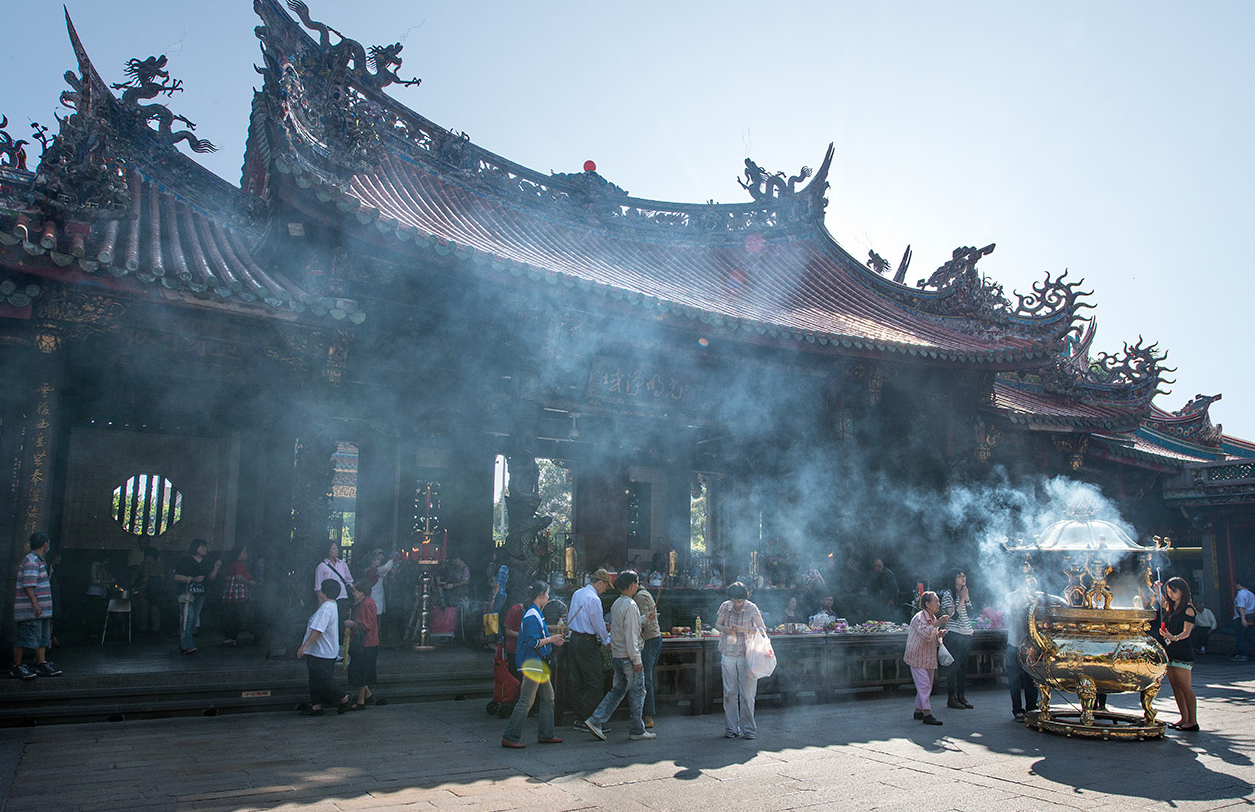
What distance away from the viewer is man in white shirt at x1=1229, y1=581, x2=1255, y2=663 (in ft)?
46.7

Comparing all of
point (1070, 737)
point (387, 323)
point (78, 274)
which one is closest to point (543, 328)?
point (387, 323)

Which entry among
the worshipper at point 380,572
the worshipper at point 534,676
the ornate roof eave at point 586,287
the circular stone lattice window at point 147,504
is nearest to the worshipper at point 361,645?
the worshipper at point 380,572

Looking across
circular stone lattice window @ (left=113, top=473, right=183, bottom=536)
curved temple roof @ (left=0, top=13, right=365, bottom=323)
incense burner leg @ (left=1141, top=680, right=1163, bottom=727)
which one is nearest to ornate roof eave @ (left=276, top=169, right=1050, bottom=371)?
curved temple roof @ (left=0, top=13, right=365, bottom=323)

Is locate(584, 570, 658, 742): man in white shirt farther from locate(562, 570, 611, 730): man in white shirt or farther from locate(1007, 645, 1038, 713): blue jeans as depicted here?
locate(1007, 645, 1038, 713): blue jeans

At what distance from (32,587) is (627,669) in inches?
198

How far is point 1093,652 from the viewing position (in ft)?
20.7

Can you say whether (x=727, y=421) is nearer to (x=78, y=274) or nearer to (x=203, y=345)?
(x=203, y=345)

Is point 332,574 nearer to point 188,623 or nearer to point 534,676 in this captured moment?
point 188,623

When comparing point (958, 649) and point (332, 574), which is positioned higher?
point (332, 574)

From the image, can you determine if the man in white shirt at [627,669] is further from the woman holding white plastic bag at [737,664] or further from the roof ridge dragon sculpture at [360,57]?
the roof ridge dragon sculpture at [360,57]

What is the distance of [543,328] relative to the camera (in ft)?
29.1

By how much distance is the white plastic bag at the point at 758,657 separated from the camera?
6305mm

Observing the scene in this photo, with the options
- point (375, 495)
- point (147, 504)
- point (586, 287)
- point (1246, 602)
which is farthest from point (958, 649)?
point (147, 504)

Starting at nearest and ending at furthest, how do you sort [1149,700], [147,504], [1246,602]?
[1149,700], [147,504], [1246,602]
